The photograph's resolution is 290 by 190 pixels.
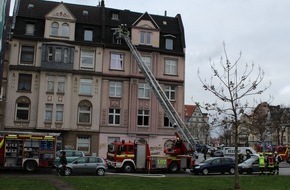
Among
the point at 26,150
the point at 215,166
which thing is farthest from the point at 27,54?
the point at 215,166

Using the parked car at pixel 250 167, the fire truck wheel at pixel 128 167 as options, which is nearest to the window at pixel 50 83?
the fire truck wheel at pixel 128 167

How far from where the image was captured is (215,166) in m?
31.4

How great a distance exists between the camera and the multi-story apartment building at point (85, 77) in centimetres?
4116

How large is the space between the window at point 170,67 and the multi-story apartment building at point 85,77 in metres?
0.12

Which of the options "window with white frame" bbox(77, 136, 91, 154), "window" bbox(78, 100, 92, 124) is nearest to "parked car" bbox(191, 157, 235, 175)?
"window with white frame" bbox(77, 136, 91, 154)

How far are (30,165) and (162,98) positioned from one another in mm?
13570

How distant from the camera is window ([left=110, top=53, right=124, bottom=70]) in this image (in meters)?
43.8

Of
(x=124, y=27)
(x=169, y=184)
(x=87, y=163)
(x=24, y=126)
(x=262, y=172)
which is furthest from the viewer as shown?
(x=124, y=27)

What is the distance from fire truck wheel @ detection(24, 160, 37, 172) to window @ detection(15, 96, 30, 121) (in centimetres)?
1306

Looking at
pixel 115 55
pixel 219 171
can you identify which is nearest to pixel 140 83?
pixel 115 55

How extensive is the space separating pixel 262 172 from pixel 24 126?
2312cm

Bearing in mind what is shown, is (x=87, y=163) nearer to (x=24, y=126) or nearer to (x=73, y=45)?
(x=24, y=126)

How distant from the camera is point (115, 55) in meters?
43.9

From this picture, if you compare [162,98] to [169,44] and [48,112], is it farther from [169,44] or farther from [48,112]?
[48,112]
